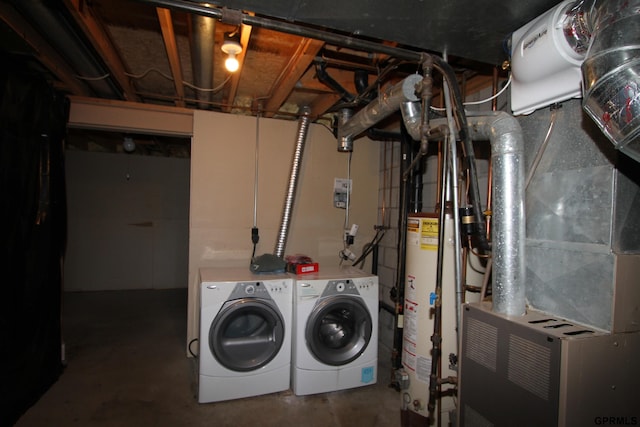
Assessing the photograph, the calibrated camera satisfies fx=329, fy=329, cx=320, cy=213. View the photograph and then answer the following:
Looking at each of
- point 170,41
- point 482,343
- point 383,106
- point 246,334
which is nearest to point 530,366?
point 482,343

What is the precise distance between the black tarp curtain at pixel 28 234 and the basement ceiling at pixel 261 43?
29cm

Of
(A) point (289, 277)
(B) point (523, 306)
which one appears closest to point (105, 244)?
(A) point (289, 277)

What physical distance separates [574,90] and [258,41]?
1.72 meters

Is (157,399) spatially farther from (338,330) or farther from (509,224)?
(509,224)

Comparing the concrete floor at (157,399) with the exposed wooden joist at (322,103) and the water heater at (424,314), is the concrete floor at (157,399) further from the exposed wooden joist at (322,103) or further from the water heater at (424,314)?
the exposed wooden joist at (322,103)

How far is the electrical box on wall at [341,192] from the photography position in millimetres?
3389

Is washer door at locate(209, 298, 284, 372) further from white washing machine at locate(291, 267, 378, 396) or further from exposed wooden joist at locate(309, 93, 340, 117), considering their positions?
exposed wooden joist at locate(309, 93, 340, 117)

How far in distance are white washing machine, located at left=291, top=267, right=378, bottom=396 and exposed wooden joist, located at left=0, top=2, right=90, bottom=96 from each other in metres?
2.20

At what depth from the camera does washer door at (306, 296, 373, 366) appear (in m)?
2.41

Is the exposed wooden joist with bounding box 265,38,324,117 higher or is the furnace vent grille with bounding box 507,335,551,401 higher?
the exposed wooden joist with bounding box 265,38,324,117

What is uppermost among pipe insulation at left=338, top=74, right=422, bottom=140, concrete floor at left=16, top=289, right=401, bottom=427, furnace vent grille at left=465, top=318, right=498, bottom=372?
pipe insulation at left=338, top=74, right=422, bottom=140

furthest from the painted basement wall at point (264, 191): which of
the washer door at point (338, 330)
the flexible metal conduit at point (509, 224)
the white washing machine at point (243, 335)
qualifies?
the flexible metal conduit at point (509, 224)

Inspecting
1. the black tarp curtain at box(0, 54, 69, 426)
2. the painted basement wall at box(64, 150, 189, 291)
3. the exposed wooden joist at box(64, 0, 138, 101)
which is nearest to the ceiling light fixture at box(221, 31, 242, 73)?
the exposed wooden joist at box(64, 0, 138, 101)

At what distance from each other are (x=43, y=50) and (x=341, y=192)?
98.6 inches
